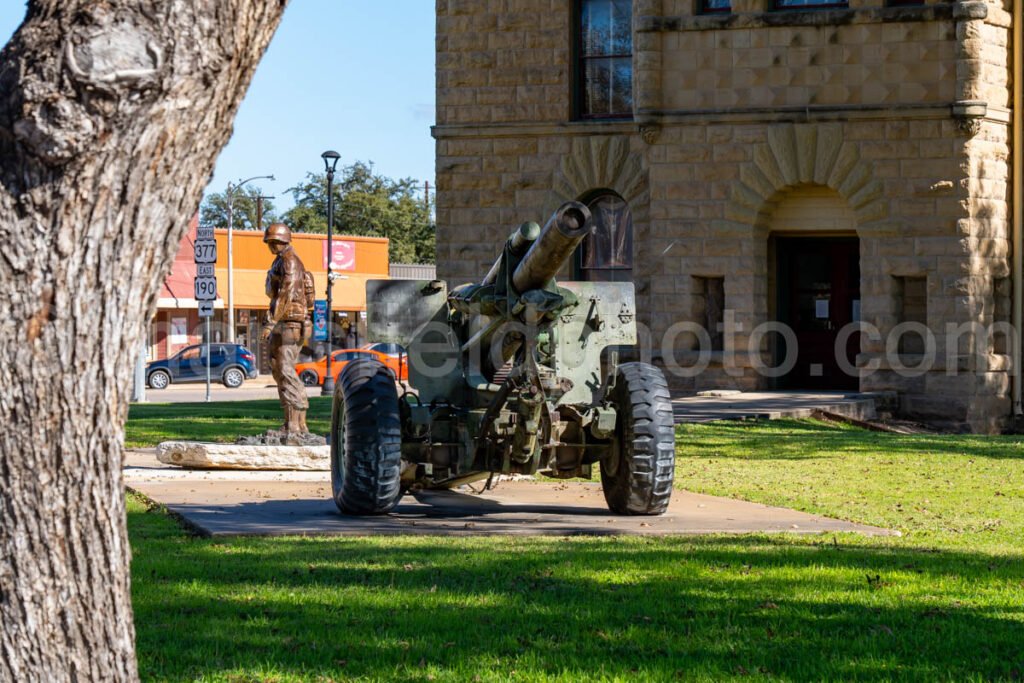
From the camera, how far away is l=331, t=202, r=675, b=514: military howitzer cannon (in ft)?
32.6

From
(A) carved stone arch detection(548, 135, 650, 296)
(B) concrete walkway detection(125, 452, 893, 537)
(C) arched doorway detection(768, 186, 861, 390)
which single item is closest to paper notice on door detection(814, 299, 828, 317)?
(C) arched doorway detection(768, 186, 861, 390)

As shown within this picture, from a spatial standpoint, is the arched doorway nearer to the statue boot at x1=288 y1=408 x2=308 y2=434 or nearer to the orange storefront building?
the statue boot at x1=288 y1=408 x2=308 y2=434

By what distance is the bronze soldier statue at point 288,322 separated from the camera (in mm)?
15148

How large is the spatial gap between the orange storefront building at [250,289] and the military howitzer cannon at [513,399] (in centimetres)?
4851

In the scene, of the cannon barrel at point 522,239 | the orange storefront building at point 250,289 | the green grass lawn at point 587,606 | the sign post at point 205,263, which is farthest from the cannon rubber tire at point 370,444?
the orange storefront building at point 250,289

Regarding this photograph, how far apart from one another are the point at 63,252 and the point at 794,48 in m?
19.6

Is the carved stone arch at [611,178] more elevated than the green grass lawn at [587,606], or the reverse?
the carved stone arch at [611,178]

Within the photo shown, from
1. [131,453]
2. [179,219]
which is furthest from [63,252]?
[131,453]

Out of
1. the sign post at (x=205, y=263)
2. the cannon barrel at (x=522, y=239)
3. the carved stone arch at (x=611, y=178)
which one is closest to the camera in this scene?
the cannon barrel at (x=522, y=239)

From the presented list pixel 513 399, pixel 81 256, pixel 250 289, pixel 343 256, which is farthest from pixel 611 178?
pixel 343 256

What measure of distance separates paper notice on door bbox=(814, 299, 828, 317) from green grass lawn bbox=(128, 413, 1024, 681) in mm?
13474

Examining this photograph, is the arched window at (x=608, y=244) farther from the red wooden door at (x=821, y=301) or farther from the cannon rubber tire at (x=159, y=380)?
the cannon rubber tire at (x=159, y=380)

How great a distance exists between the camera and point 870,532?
9727 millimetres

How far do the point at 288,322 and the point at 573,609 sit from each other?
8579 millimetres
